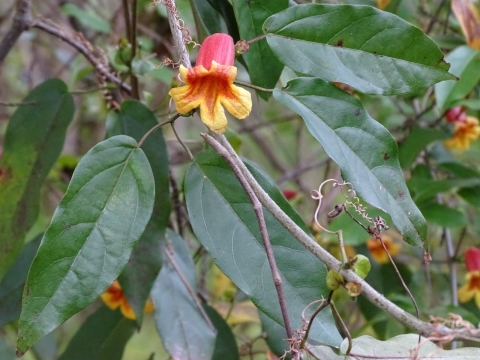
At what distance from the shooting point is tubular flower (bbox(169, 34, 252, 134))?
49 centimetres

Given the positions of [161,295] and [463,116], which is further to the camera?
[463,116]

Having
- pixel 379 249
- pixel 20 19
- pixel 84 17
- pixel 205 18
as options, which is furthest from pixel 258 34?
pixel 84 17

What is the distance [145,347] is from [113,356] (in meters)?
1.40

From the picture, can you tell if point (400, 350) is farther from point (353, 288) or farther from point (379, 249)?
point (379, 249)

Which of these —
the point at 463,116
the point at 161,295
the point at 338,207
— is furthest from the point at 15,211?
the point at 463,116

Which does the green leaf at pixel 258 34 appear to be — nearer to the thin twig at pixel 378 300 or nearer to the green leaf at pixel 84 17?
the thin twig at pixel 378 300

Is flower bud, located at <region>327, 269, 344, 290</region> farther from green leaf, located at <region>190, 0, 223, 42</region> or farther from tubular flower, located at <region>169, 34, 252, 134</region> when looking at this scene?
green leaf, located at <region>190, 0, 223, 42</region>

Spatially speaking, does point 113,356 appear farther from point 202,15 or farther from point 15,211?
point 202,15

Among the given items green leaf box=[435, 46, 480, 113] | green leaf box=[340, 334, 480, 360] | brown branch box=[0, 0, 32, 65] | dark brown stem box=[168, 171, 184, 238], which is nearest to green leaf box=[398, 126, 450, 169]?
green leaf box=[435, 46, 480, 113]

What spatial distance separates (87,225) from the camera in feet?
1.67

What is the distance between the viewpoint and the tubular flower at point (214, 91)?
0.49 meters

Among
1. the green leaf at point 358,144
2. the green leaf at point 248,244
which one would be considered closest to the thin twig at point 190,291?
the green leaf at point 248,244

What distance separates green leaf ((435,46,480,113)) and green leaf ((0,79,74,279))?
0.60 m

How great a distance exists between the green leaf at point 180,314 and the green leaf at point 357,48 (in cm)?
39
